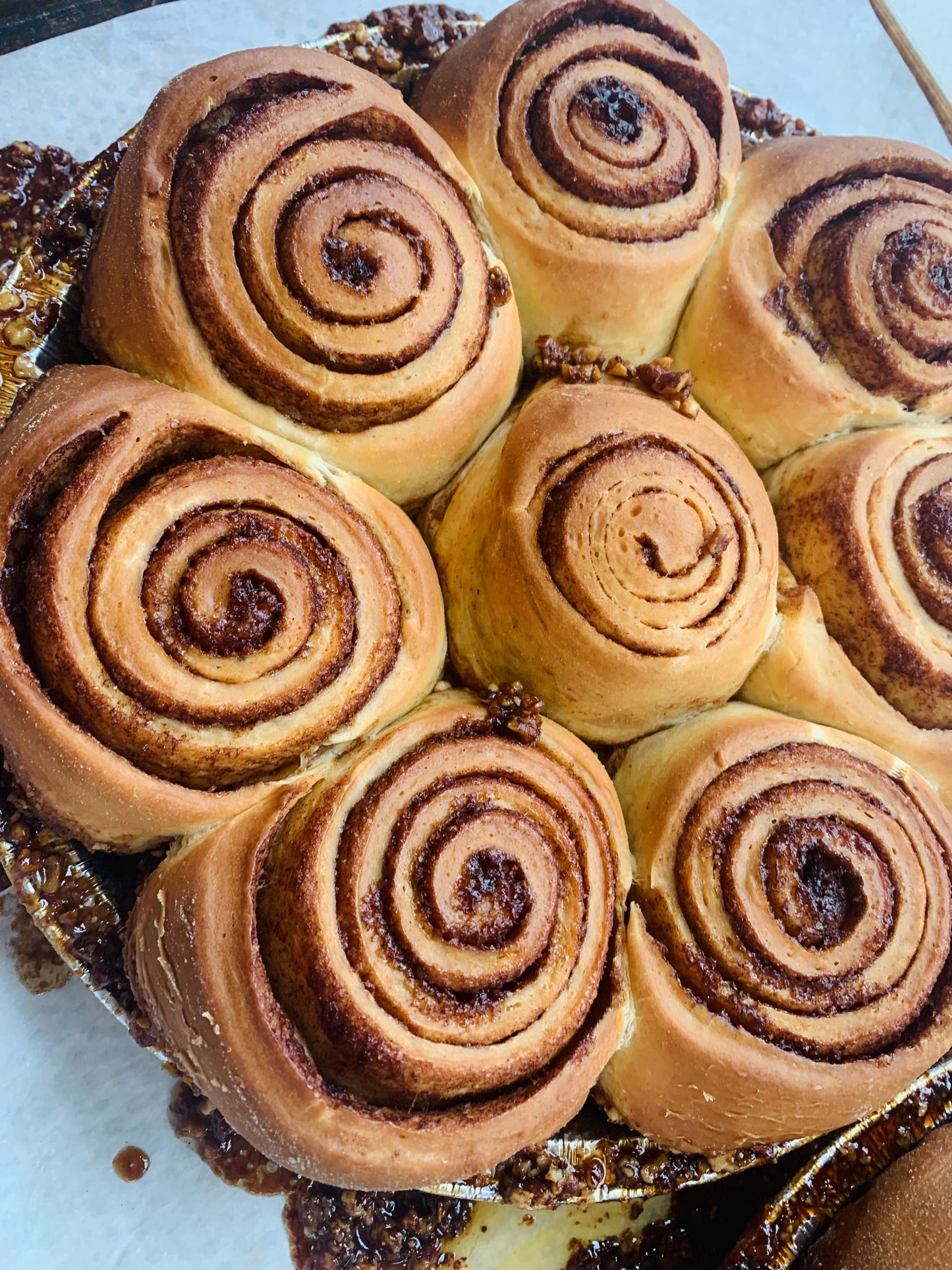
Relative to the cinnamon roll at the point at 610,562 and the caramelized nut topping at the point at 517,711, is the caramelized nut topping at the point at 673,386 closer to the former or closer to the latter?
the cinnamon roll at the point at 610,562

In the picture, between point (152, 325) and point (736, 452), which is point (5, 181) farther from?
point (736, 452)

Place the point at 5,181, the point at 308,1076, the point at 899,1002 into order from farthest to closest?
1. the point at 5,181
2. the point at 899,1002
3. the point at 308,1076

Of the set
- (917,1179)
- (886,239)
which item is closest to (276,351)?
(886,239)

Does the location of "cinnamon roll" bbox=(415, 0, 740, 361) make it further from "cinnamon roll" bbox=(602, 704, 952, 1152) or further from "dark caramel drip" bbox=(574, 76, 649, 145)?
"cinnamon roll" bbox=(602, 704, 952, 1152)

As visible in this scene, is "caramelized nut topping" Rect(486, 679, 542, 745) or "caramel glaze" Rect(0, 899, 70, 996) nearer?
"caramelized nut topping" Rect(486, 679, 542, 745)

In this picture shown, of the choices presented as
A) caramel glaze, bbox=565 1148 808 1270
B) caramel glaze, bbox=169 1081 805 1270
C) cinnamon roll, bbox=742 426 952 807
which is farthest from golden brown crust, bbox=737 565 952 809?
caramel glaze, bbox=169 1081 805 1270

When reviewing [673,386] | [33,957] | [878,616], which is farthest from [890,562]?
[33,957]

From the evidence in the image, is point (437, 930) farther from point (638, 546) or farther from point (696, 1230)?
point (696, 1230)
